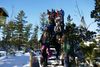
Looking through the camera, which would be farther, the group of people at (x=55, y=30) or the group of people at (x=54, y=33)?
the group of people at (x=55, y=30)

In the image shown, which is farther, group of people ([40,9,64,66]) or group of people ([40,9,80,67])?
group of people ([40,9,64,66])

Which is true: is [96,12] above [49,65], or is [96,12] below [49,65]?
above

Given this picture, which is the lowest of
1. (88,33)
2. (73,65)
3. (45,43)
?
(73,65)

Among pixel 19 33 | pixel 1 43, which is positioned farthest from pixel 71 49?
pixel 19 33

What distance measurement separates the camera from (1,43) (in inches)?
2216

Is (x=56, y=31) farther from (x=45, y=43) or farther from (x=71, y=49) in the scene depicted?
(x=71, y=49)

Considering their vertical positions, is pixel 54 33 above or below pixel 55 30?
below

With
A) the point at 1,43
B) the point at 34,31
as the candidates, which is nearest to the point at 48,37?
the point at 1,43

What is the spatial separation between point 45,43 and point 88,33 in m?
12.4

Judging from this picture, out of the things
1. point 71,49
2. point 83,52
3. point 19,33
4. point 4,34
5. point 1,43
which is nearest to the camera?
point 71,49

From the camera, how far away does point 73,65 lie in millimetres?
12094

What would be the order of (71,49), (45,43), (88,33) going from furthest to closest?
(88,33)
(45,43)
(71,49)

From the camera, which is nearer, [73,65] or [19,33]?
[73,65]

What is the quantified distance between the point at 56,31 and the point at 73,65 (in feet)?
6.31
